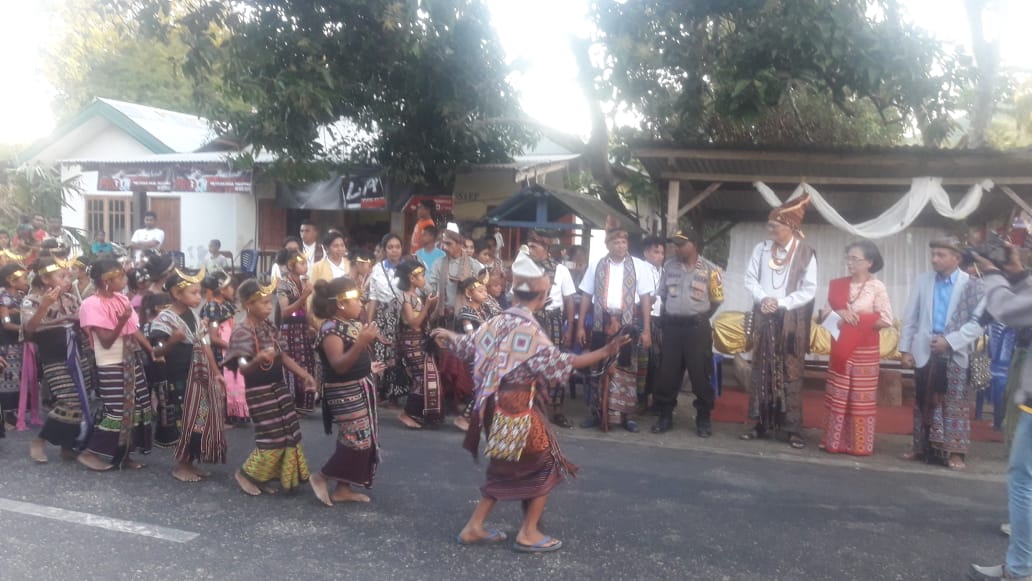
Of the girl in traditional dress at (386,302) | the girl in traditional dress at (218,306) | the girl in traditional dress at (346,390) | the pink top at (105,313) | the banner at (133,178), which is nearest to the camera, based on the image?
the girl in traditional dress at (346,390)

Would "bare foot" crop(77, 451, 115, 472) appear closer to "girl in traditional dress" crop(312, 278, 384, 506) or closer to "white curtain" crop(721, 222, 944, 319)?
"girl in traditional dress" crop(312, 278, 384, 506)

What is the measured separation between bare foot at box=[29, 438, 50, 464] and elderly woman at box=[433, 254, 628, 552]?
3360 millimetres

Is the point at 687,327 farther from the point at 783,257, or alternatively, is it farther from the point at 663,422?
the point at 783,257

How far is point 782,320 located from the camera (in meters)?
6.79

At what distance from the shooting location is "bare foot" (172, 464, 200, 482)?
213 inches

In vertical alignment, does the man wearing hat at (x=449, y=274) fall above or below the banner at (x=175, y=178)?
below

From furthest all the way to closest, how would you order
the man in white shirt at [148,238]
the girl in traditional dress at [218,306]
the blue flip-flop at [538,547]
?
the man in white shirt at [148,238], the girl in traditional dress at [218,306], the blue flip-flop at [538,547]

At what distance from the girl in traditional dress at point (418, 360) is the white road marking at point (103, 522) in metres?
2.81

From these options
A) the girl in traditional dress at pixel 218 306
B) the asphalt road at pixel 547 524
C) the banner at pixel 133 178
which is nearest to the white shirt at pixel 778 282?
the asphalt road at pixel 547 524

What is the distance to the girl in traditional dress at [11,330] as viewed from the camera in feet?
20.1

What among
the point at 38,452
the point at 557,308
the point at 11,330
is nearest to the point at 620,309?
the point at 557,308

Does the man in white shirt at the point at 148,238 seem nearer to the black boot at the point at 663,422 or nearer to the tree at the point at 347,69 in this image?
the tree at the point at 347,69

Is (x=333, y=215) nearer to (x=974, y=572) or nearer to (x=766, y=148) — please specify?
(x=766, y=148)

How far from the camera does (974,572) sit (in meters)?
4.00
